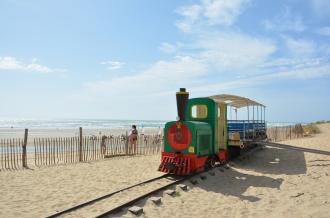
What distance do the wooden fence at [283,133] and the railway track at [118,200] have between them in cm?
1650

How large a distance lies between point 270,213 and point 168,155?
14.4 feet

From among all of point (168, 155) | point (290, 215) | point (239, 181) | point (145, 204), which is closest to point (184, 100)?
point (168, 155)

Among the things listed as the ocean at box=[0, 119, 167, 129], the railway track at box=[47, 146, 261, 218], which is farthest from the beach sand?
the ocean at box=[0, 119, 167, 129]

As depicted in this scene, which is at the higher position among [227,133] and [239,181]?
[227,133]

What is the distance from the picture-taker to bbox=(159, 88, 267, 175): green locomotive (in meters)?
10.4

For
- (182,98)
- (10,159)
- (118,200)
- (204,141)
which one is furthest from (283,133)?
(118,200)

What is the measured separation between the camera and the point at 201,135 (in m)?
10.9

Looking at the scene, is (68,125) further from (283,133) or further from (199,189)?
(199,189)

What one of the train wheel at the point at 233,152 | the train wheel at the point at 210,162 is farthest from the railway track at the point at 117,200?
the train wheel at the point at 233,152

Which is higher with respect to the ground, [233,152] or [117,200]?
[233,152]

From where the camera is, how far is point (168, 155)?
35.3 feet

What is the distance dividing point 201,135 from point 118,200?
159 inches

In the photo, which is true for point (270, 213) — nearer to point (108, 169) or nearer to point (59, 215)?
point (59, 215)

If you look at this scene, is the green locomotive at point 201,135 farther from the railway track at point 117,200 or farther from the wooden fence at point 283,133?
the wooden fence at point 283,133
